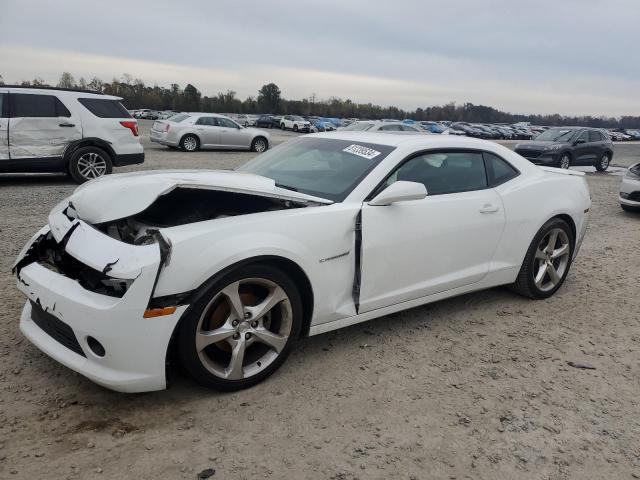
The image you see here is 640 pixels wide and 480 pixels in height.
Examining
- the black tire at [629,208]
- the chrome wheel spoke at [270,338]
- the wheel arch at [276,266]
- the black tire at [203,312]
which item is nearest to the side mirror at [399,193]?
the wheel arch at [276,266]

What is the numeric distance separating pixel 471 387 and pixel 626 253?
4.59 metres

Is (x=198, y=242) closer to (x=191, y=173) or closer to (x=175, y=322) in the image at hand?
(x=175, y=322)

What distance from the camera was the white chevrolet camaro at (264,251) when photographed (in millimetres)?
2525

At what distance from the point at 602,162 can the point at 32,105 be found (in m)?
18.1

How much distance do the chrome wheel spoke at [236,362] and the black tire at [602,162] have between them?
62.4 ft

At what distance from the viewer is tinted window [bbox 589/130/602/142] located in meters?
18.3

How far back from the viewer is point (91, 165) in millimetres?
9641

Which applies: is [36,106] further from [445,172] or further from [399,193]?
[399,193]

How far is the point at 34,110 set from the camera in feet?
29.5

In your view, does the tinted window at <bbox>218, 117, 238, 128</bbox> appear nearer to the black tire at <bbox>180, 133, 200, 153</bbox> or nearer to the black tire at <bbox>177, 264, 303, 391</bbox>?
the black tire at <bbox>180, 133, 200, 153</bbox>

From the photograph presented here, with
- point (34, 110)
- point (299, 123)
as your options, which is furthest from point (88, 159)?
point (299, 123)

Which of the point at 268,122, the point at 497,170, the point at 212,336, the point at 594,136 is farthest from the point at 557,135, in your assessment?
the point at 268,122

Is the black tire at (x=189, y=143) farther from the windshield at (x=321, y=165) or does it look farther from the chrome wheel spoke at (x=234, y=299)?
the chrome wheel spoke at (x=234, y=299)

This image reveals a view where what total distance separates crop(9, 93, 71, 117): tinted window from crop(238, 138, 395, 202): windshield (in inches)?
261
